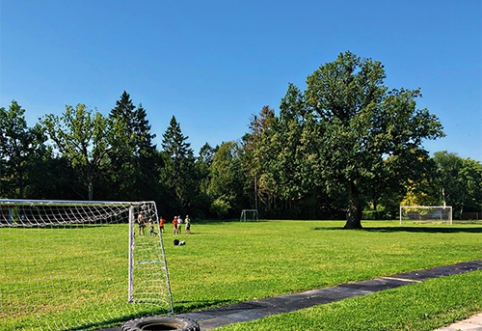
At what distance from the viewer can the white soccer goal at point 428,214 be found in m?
46.8

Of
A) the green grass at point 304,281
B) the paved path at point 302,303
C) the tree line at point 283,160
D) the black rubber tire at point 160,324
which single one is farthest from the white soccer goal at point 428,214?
the black rubber tire at point 160,324

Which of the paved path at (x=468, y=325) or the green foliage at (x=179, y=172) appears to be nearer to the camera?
the paved path at (x=468, y=325)

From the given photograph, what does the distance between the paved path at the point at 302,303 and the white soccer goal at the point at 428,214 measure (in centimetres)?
4039

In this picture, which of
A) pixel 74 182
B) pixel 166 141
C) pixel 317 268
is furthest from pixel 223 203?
pixel 317 268

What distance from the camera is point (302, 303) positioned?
707 centimetres

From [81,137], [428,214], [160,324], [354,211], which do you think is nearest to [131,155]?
[81,137]

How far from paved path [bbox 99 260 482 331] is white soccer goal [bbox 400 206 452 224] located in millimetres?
40387

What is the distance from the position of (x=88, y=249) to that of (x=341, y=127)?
19.5 meters

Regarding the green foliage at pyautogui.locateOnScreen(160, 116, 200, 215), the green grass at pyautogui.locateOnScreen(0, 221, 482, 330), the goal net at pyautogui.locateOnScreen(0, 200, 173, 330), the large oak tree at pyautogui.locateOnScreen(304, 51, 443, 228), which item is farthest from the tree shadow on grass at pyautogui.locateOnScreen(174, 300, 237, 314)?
the green foliage at pyautogui.locateOnScreen(160, 116, 200, 215)

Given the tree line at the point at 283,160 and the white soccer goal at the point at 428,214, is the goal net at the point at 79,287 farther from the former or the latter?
the white soccer goal at the point at 428,214

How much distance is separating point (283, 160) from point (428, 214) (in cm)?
2504

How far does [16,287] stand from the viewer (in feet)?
28.9

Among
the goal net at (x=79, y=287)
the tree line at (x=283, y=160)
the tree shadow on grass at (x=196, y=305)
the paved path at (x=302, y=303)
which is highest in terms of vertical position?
the tree line at (x=283, y=160)

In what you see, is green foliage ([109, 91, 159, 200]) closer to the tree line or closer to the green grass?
the tree line
